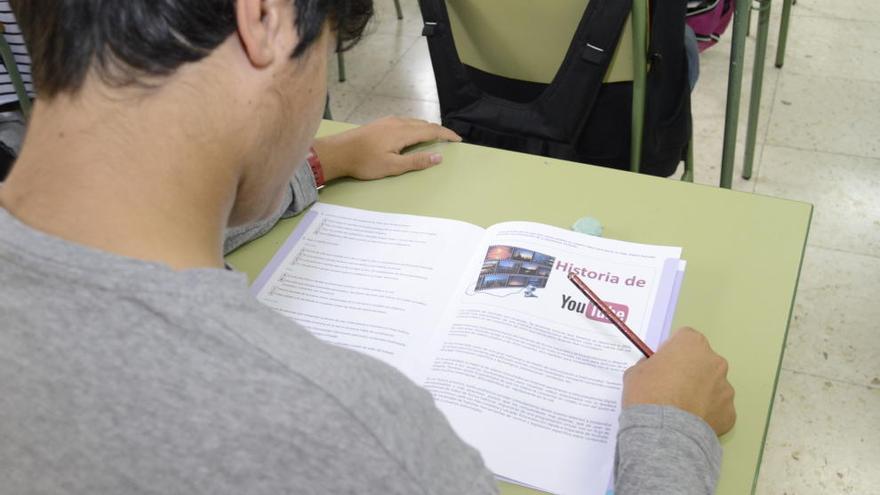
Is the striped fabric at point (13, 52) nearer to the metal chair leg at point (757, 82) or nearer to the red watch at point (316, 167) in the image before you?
the red watch at point (316, 167)

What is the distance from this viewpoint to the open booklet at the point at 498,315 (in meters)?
0.74

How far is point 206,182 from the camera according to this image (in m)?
0.56

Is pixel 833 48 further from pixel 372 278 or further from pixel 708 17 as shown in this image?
pixel 372 278

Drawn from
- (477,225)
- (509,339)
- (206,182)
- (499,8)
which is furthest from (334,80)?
(206,182)

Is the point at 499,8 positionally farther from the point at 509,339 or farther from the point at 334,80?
the point at 334,80

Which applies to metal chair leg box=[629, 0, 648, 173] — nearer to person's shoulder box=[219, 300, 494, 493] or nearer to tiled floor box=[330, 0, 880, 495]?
tiled floor box=[330, 0, 880, 495]

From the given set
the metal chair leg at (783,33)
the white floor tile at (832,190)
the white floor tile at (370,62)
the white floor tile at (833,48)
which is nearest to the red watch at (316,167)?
the white floor tile at (832,190)

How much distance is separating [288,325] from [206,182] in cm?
12

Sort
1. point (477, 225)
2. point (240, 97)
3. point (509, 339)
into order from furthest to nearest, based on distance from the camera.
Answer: point (477, 225) < point (509, 339) < point (240, 97)

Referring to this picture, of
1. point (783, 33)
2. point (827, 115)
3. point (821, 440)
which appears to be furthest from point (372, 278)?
point (783, 33)

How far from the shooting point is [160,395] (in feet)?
1.51

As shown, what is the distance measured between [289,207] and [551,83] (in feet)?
1.93

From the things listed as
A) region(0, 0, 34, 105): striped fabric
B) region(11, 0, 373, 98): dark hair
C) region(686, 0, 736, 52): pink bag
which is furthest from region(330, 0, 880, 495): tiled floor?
region(11, 0, 373, 98): dark hair

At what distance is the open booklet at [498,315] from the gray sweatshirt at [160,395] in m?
0.27
